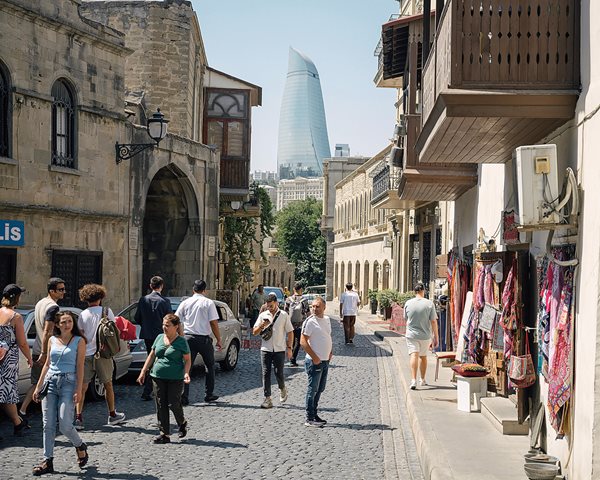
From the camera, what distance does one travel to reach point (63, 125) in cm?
1859

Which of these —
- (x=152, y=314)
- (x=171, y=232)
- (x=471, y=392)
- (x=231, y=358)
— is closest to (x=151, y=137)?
(x=231, y=358)

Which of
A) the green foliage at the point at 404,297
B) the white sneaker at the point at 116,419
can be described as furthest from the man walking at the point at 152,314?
the green foliage at the point at 404,297

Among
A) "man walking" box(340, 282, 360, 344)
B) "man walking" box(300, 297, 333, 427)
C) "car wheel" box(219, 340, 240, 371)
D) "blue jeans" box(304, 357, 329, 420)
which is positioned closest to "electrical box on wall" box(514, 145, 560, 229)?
"man walking" box(300, 297, 333, 427)

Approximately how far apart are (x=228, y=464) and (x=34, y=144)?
10827mm

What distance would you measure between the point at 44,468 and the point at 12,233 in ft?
31.4

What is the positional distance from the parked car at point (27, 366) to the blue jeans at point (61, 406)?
2.54 meters

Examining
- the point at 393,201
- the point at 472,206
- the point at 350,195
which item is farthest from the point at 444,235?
the point at 350,195

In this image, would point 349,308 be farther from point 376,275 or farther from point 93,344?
point 376,275

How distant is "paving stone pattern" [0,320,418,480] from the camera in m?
8.38

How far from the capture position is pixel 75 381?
8.19m

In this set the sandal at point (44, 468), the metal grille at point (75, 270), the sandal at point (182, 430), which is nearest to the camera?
the sandal at point (44, 468)

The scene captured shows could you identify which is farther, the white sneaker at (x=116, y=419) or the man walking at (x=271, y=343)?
A: the man walking at (x=271, y=343)

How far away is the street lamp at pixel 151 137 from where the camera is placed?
18916 mm

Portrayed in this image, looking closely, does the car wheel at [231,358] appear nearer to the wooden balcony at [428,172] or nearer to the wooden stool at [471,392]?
the wooden balcony at [428,172]
